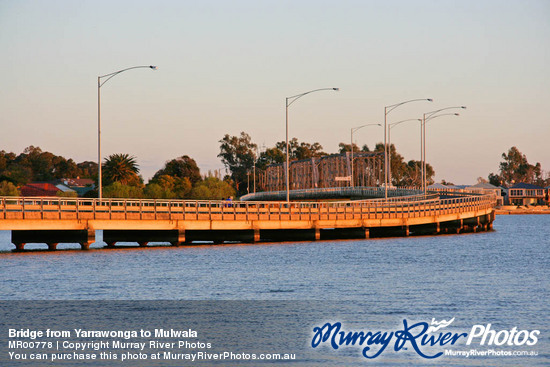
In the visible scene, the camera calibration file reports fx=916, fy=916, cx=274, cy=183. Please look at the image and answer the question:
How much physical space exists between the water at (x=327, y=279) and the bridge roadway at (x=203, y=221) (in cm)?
161

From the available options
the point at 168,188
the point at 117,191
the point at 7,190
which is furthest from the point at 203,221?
the point at 168,188


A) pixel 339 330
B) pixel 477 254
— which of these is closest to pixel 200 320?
pixel 339 330

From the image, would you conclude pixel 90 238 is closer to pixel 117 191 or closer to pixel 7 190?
pixel 117 191

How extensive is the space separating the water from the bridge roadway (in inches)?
63.3

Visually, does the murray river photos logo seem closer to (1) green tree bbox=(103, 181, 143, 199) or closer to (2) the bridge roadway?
(2) the bridge roadway

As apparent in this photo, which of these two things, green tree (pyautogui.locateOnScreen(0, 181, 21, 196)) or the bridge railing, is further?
green tree (pyautogui.locateOnScreen(0, 181, 21, 196))

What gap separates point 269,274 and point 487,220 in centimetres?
6882

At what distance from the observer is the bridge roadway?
54594 mm

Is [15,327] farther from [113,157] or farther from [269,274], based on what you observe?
[113,157]

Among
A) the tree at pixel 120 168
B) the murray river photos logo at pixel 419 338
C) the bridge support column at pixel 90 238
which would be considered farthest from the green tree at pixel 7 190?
the murray river photos logo at pixel 419 338

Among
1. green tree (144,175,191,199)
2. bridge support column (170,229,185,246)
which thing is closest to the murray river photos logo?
bridge support column (170,229,185,246)

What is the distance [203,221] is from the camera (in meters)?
62.1

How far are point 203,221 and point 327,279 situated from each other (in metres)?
22.7

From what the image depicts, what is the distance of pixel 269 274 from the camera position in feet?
141
